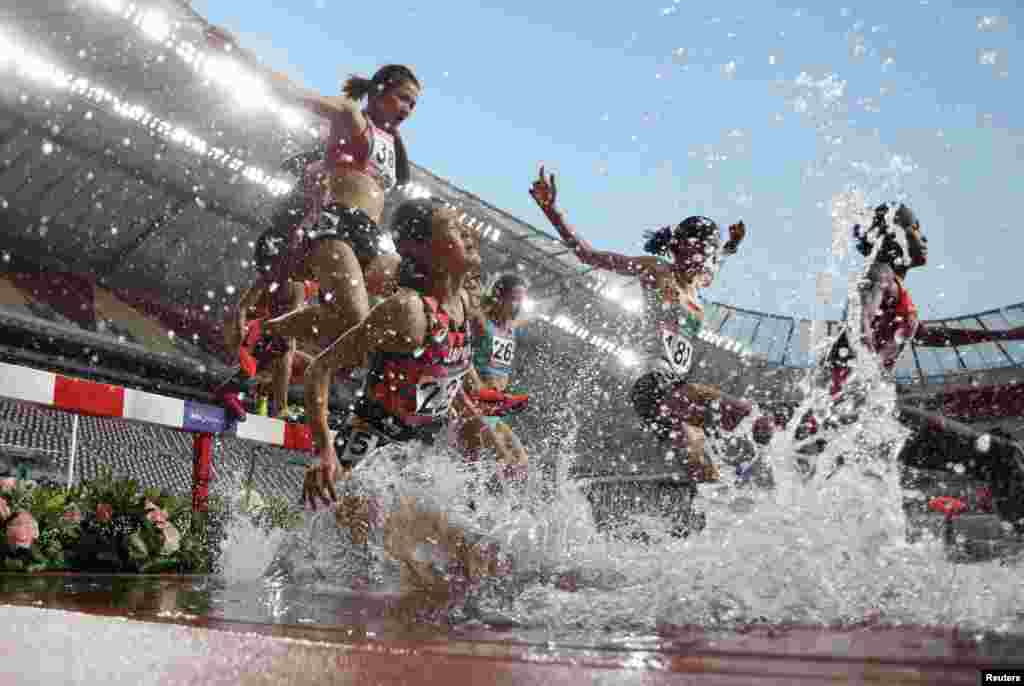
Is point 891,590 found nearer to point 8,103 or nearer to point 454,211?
point 454,211

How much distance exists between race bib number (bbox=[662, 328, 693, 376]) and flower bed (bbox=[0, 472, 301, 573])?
203 centimetres

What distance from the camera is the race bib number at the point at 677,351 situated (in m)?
4.48

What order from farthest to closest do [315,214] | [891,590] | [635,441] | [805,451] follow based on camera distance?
1. [635,441]
2. [315,214]
3. [805,451]
4. [891,590]

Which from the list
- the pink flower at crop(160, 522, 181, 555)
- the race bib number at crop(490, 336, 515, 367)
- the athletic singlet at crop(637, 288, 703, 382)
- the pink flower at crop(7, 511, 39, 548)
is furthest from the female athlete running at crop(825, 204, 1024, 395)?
the pink flower at crop(7, 511, 39, 548)

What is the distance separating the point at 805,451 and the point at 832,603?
1795 mm

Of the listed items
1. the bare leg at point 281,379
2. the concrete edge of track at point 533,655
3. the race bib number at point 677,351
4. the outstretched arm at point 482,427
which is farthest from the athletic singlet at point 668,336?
the concrete edge of track at point 533,655

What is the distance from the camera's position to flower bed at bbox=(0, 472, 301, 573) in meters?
3.64

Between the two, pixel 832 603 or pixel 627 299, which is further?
pixel 627 299

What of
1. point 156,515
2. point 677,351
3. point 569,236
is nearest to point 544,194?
point 569,236

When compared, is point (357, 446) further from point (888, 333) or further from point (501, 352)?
→ point (501, 352)

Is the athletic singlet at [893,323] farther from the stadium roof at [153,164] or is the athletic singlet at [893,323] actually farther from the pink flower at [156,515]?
the stadium roof at [153,164]

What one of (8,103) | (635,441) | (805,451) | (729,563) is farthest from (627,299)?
(729,563)

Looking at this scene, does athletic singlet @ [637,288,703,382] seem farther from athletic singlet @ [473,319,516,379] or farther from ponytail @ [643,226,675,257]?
athletic singlet @ [473,319,516,379]

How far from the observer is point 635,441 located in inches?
739
